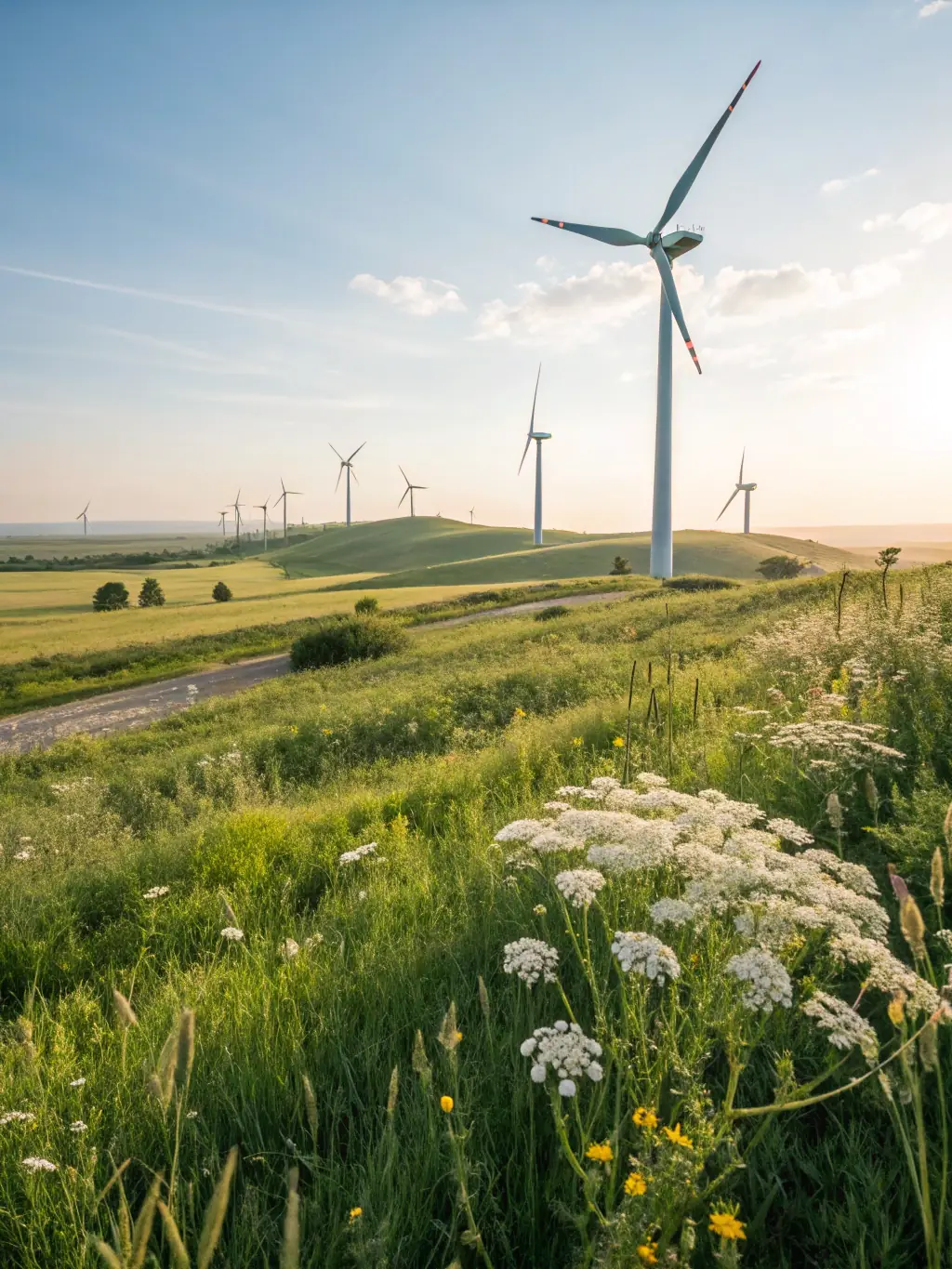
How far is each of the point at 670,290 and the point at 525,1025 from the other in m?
48.5

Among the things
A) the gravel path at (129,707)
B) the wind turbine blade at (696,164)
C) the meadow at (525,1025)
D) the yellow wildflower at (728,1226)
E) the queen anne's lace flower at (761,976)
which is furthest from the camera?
the wind turbine blade at (696,164)

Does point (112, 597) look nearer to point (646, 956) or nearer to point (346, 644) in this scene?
point (346, 644)

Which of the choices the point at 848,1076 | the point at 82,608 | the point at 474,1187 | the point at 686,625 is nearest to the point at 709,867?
the point at 848,1076

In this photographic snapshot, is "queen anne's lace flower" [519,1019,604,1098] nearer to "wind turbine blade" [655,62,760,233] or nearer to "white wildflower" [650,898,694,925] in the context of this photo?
"white wildflower" [650,898,694,925]

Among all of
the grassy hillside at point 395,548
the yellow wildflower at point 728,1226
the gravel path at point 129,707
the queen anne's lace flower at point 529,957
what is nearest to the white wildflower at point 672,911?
the queen anne's lace flower at point 529,957

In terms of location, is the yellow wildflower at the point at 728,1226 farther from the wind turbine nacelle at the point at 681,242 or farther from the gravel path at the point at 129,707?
the wind turbine nacelle at the point at 681,242

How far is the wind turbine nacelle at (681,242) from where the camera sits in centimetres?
4919

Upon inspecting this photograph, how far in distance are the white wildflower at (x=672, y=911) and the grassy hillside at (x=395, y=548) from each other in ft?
351

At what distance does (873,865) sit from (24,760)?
→ 2041 centimetres

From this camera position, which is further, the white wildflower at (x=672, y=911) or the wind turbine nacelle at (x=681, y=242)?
the wind turbine nacelle at (x=681, y=242)

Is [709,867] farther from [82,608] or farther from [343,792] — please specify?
[82,608]

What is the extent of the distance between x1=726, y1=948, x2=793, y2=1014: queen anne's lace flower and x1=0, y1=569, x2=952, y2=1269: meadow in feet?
0.05

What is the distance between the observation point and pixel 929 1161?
2.43 meters

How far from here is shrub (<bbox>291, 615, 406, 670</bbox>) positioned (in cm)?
2973
